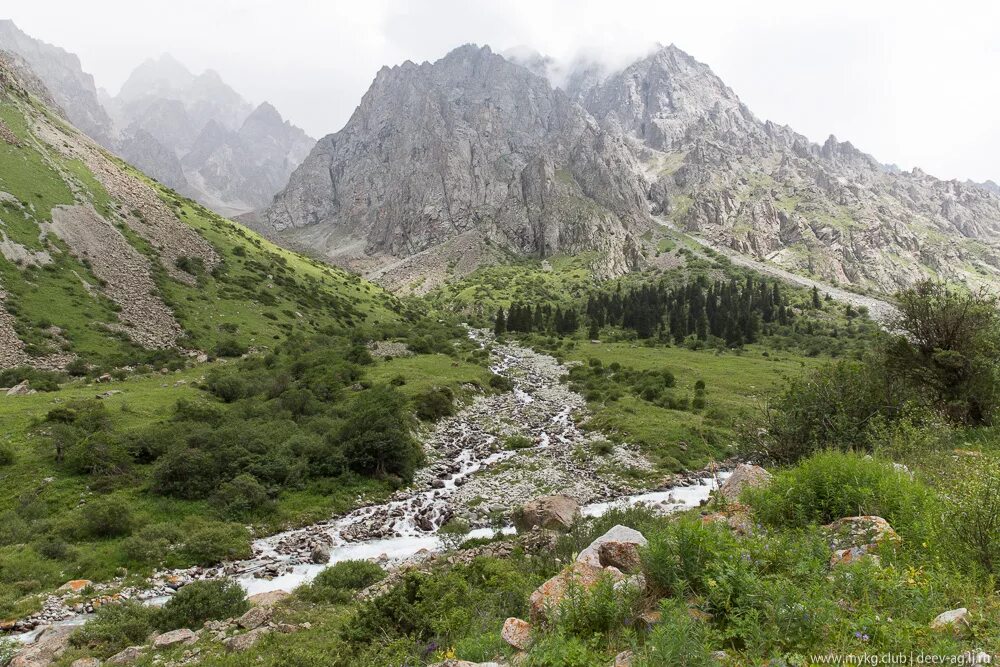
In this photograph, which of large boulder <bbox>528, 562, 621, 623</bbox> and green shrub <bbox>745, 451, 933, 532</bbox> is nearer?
large boulder <bbox>528, 562, 621, 623</bbox>

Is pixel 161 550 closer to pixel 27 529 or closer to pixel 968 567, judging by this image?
pixel 27 529

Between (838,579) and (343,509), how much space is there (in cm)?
2289

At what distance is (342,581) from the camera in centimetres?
1683

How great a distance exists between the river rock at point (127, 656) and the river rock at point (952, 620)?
16.2m

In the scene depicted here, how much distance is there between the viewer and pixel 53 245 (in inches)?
2345

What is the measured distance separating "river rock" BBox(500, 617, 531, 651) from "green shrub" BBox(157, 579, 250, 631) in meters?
11.2

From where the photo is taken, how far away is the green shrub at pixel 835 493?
29.6 feet

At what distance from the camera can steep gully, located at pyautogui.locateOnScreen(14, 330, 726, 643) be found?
18078 millimetres

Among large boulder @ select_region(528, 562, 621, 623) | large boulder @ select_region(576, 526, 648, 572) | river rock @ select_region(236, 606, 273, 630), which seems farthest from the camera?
river rock @ select_region(236, 606, 273, 630)

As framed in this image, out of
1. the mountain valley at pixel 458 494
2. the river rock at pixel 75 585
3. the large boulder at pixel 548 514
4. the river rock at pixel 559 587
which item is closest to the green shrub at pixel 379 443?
the mountain valley at pixel 458 494

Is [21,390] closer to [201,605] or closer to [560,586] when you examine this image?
[201,605]

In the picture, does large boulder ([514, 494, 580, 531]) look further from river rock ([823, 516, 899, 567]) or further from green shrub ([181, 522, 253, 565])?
river rock ([823, 516, 899, 567])

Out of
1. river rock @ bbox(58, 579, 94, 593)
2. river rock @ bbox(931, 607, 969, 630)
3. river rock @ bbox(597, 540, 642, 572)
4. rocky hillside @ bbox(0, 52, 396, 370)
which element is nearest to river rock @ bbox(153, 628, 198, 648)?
river rock @ bbox(58, 579, 94, 593)

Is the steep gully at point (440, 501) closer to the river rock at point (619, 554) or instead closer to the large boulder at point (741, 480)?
the large boulder at point (741, 480)
